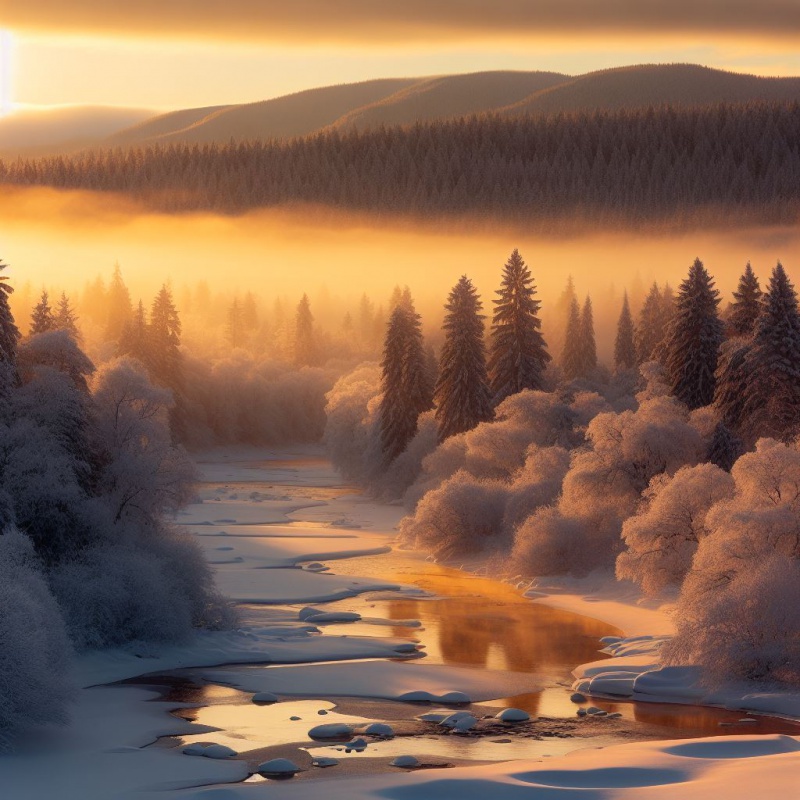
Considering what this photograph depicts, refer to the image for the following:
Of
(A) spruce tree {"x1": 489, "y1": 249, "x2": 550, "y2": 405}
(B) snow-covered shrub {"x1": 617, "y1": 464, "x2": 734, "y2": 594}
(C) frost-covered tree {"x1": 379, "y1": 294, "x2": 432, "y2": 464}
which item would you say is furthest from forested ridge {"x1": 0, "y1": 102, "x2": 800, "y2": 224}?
(B) snow-covered shrub {"x1": 617, "y1": 464, "x2": 734, "y2": 594}

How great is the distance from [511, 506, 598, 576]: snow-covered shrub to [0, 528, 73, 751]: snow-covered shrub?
27.0 m

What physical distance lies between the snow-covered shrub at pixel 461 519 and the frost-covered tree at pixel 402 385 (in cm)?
2260

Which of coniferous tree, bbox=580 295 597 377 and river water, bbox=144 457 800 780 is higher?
coniferous tree, bbox=580 295 597 377

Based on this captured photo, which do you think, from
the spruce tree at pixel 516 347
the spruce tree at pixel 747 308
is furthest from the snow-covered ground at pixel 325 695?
the spruce tree at pixel 747 308

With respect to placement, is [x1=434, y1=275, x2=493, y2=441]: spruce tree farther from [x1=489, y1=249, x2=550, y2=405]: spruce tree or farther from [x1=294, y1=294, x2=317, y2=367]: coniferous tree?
[x1=294, y1=294, x2=317, y2=367]: coniferous tree

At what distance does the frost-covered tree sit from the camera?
288 ft

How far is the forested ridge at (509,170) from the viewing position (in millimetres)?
172625

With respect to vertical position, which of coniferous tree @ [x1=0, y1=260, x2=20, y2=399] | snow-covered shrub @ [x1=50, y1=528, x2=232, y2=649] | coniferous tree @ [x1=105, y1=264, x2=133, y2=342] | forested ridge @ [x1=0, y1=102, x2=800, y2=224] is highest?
forested ridge @ [x1=0, y1=102, x2=800, y2=224]

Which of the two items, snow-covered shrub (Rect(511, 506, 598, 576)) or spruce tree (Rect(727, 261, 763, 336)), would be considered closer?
snow-covered shrub (Rect(511, 506, 598, 576))

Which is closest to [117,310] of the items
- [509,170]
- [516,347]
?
[509,170]

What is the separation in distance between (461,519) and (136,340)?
59.4 m

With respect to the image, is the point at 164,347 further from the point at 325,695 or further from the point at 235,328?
the point at 325,695

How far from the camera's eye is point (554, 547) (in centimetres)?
5631

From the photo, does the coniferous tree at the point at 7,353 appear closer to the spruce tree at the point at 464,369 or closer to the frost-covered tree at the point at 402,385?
the spruce tree at the point at 464,369
